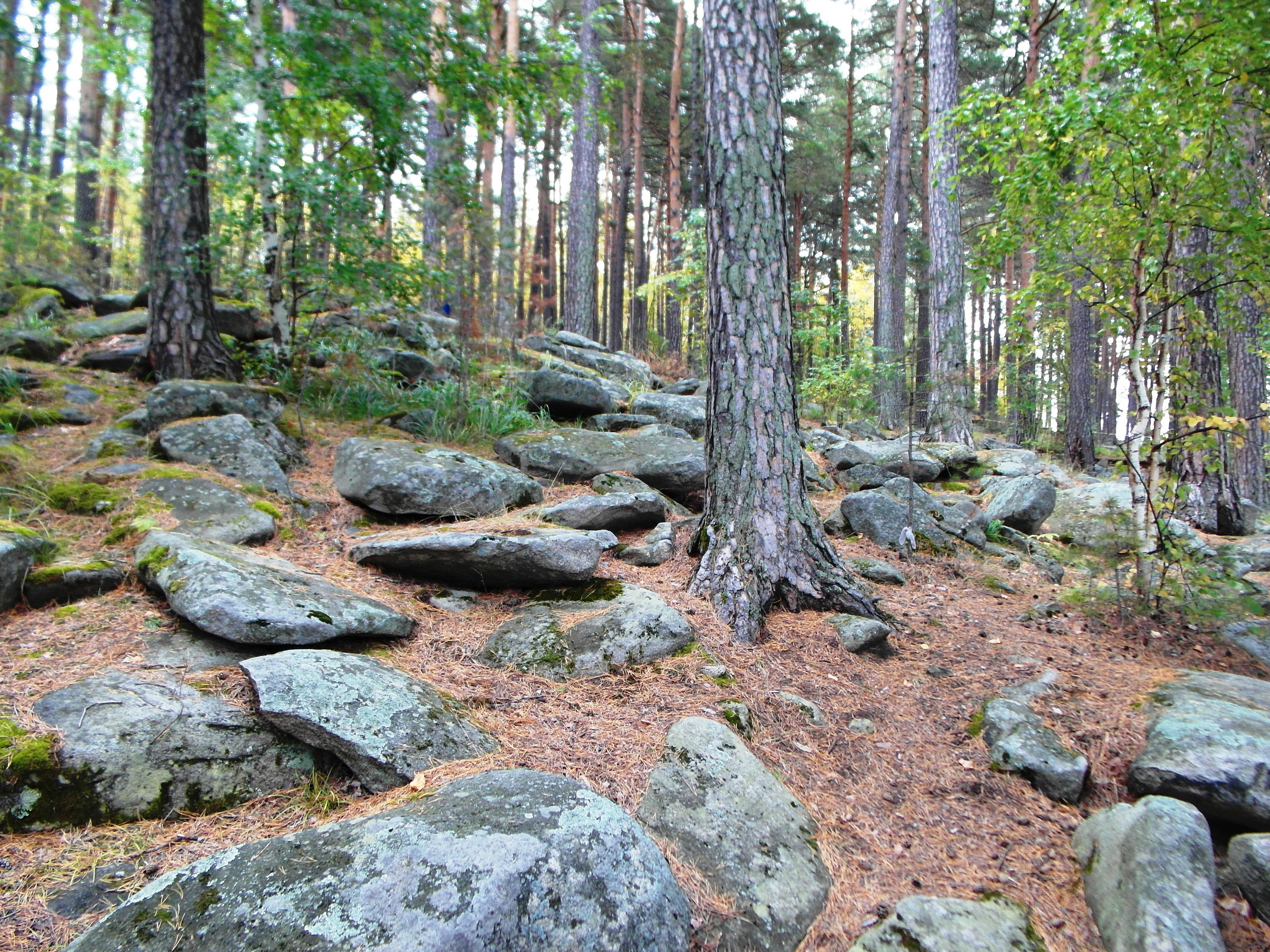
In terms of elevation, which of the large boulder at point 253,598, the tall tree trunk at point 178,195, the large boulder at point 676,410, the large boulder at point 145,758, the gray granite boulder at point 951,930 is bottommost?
the gray granite boulder at point 951,930

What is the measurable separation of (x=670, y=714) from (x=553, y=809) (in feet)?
3.29

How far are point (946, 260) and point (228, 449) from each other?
9.36 m

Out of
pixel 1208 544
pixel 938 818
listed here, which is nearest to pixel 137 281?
pixel 938 818

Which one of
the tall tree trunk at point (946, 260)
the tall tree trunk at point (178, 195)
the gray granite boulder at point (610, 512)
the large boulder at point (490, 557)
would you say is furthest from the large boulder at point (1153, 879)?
the tall tree trunk at point (178, 195)

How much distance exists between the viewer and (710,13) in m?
4.17

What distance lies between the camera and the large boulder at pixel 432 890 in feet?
4.81

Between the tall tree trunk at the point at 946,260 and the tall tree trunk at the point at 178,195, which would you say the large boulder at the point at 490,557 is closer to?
the tall tree trunk at the point at 178,195

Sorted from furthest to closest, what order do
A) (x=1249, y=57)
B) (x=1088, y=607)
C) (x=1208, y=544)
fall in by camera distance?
1. (x=1208, y=544)
2. (x=1088, y=607)
3. (x=1249, y=57)

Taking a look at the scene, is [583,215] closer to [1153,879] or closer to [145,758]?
[145,758]

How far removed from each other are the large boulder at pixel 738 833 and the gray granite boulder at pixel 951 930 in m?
0.21

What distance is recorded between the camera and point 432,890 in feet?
5.14

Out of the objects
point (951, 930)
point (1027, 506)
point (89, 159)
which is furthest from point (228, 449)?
point (89, 159)

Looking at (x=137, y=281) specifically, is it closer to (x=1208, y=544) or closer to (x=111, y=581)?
(x=111, y=581)

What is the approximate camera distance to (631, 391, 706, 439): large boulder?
Result: 24.5ft
